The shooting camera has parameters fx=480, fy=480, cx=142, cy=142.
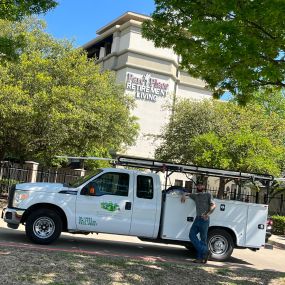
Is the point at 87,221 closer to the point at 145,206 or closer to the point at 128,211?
the point at 128,211

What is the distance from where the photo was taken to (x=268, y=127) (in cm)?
3133

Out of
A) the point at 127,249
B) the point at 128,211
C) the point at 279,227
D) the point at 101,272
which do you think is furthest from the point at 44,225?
the point at 279,227

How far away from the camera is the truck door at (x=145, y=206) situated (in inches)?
439

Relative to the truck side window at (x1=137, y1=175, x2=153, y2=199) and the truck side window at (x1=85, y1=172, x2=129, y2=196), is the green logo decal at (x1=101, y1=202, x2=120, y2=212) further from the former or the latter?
the truck side window at (x1=137, y1=175, x2=153, y2=199)

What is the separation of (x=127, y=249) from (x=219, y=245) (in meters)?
2.27

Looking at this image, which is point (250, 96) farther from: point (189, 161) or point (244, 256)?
point (189, 161)

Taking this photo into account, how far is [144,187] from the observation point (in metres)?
11.4

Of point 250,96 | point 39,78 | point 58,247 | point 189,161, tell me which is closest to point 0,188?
point 39,78

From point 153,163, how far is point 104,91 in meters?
16.5

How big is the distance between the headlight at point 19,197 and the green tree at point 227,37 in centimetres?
453

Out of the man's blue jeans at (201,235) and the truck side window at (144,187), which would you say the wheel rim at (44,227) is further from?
the man's blue jeans at (201,235)

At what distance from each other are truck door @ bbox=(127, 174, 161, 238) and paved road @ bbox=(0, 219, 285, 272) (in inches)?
23.6

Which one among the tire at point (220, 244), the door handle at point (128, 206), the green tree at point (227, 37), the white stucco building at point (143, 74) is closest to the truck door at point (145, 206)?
the door handle at point (128, 206)

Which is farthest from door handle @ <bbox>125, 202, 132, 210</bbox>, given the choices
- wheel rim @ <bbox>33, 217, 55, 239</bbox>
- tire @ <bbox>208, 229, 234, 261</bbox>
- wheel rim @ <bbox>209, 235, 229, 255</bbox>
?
wheel rim @ <bbox>209, 235, 229, 255</bbox>
